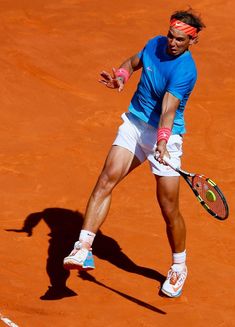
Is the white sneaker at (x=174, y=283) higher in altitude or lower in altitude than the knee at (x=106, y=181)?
lower

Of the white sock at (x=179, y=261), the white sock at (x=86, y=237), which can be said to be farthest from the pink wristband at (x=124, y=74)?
the white sock at (x=179, y=261)

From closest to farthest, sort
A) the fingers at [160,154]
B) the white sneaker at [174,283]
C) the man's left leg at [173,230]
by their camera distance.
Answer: the fingers at [160,154], the man's left leg at [173,230], the white sneaker at [174,283]

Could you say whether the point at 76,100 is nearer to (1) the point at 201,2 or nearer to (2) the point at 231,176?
(2) the point at 231,176

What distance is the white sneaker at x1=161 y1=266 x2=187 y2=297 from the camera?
8.55 metres

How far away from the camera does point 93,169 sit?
11.0 metres

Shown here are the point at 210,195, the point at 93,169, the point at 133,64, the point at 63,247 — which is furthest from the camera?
the point at 93,169

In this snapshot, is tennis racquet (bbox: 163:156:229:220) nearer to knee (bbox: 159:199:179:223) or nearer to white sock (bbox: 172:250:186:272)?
knee (bbox: 159:199:179:223)

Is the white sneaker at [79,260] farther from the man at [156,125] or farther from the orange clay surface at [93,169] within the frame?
the orange clay surface at [93,169]

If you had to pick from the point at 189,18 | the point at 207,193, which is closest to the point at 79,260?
the point at 207,193

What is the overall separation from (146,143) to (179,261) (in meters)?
1.20

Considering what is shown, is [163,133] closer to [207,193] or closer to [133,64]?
[207,193]

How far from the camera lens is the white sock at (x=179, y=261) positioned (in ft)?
28.3

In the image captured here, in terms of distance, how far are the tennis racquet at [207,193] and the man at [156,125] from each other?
0.60 ft

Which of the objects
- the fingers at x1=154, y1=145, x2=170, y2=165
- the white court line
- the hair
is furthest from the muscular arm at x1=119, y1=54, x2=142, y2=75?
the white court line
